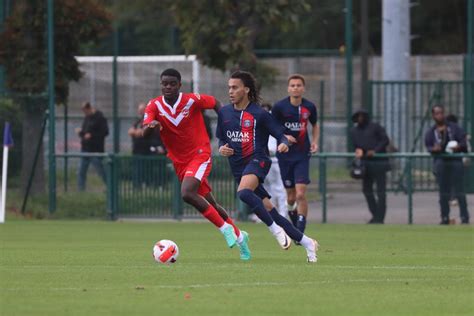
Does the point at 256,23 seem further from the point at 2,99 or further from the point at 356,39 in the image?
→ the point at 356,39

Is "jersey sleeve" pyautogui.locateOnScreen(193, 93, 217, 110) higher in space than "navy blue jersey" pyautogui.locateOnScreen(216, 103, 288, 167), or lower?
higher

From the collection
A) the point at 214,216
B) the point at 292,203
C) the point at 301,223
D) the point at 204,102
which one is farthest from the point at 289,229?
the point at 292,203

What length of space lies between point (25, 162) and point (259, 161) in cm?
1168

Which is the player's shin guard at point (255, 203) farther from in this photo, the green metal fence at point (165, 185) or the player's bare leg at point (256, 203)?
the green metal fence at point (165, 185)

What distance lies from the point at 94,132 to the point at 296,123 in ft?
38.4

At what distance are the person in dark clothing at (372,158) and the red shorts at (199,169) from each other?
29.2 ft

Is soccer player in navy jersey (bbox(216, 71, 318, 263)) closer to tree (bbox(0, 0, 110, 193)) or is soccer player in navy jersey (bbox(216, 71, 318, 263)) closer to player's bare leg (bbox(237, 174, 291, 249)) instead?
player's bare leg (bbox(237, 174, 291, 249))

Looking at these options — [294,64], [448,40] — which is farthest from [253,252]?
[448,40]

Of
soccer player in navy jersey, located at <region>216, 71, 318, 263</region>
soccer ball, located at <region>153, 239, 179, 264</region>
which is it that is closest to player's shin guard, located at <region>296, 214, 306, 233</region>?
soccer player in navy jersey, located at <region>216, 71, 318, 263</region>

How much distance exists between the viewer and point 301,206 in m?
17.5

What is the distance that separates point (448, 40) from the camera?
50.2 m

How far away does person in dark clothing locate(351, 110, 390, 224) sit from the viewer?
2389cm

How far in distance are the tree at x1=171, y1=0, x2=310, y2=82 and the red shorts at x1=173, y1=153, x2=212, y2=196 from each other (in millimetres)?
11169

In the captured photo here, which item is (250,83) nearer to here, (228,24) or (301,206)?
(301,206)
